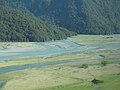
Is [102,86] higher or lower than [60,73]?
higher

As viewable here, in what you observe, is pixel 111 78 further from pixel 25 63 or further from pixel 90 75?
pixel 25 63

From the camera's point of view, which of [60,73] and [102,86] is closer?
[102,86]

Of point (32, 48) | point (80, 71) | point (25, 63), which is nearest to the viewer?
point (80, 71)

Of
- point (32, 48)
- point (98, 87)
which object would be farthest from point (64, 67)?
point (32, 48)

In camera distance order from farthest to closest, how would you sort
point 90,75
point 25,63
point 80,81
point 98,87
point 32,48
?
point 32,48 < point 25,63 < point 90,75 < point 80,81 < point 98,87

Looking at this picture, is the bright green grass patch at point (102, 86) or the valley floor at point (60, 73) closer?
the bright green grass patch at point (102, 86)

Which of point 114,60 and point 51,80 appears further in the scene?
point 114,60

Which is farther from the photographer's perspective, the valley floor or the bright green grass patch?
the valley floor

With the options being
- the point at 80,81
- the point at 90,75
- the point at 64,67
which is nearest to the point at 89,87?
the point at 80,81

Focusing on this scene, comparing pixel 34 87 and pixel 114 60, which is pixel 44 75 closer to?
pixel 34 87
